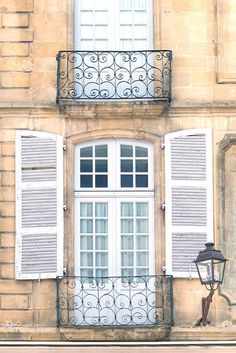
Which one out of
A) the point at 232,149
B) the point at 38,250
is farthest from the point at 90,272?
the point at 232,149

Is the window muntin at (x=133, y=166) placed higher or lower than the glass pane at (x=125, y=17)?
lower

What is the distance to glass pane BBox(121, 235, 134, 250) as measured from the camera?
23875 millimetres

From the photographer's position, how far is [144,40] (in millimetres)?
24344

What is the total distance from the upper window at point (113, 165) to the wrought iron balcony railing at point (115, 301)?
4.24 ft

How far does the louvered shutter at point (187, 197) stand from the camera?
77.6ft

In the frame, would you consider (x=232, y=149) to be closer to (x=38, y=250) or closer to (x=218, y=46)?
(x=218, y=46)

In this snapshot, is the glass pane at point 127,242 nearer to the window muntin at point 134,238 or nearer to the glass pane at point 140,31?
the window muntin at point 134,238

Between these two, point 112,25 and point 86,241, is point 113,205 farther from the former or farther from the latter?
point 112,25

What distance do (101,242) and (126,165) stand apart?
110 centimetres

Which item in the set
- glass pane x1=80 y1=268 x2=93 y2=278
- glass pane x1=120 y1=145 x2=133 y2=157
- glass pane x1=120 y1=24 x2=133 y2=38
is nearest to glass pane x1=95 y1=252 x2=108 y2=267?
glass pane x1=80 y1=268 x2=93 y2=278

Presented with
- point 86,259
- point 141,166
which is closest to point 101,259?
point 86,259

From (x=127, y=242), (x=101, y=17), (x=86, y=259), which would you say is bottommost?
(x=86, y=259)

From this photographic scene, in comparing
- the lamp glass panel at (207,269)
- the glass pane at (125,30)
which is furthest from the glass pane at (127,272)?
the glass pane at (125,30)

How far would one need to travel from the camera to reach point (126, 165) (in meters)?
24.0
